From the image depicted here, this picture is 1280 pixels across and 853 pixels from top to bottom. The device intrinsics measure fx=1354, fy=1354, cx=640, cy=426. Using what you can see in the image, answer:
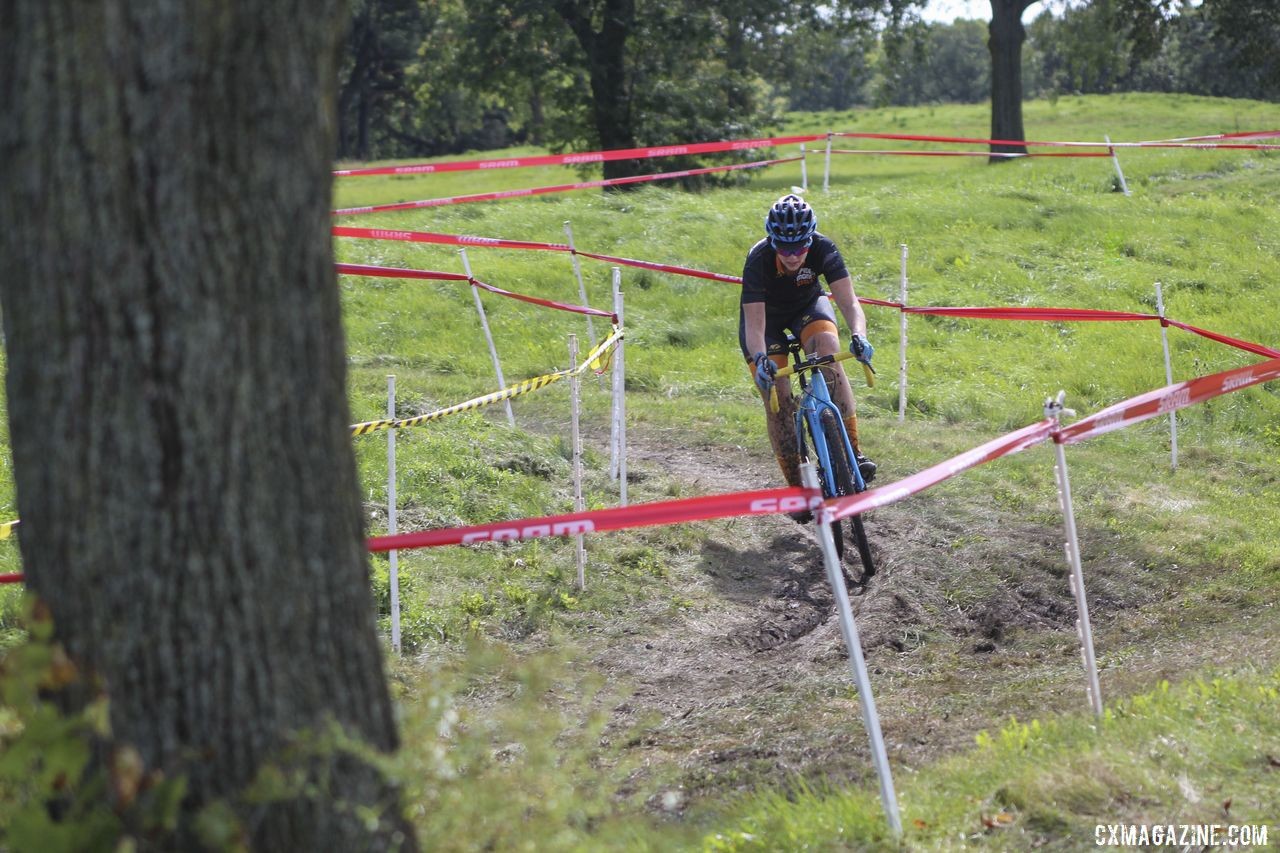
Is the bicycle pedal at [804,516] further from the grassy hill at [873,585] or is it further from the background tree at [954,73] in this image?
the background tree at [954,73]

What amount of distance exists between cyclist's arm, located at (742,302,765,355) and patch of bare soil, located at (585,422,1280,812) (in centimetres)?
142

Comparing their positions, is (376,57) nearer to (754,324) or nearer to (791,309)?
(791,309)

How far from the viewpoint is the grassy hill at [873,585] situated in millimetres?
4203

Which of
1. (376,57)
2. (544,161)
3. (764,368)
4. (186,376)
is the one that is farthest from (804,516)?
(376,57)

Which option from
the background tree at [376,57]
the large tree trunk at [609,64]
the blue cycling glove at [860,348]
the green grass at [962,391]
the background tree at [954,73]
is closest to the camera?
the green grass at [962,391]

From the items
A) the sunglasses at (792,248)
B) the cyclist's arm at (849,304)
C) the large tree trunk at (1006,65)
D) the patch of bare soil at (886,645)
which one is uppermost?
the large tree trunk at (1006,65)

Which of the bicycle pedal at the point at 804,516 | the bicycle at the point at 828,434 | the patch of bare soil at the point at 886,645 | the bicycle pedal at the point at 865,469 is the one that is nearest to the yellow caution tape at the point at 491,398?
the bicycle at the point at 828,434

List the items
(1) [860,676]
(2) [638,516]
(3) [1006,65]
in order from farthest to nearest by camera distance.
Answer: (3) [1006,65]
(2) [638,516]
(1) [860,676]

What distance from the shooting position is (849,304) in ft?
25.8

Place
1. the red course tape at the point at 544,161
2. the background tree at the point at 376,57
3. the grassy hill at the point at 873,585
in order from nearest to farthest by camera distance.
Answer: the grassy hill at the point at 873,585
the red course tape at the point at 544,161
the background tree at the point at 376,57

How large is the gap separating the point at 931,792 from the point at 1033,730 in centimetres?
60

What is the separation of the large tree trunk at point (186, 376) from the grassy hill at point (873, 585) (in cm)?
40

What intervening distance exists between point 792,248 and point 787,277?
36 cm

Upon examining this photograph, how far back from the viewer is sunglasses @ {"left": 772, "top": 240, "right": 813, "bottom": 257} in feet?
25.6
